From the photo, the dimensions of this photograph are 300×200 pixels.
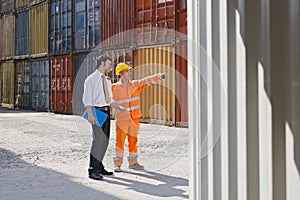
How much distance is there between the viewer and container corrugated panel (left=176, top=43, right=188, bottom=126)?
12828 mm

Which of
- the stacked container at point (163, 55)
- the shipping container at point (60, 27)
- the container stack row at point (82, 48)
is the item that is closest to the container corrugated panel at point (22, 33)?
the container stack row at point (82, 48)

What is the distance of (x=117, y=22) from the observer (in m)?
15.6

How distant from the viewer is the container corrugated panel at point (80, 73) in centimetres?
1697

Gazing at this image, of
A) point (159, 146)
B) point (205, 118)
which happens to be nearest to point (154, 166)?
point (159, 146)

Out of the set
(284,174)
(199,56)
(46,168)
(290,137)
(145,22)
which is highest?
(145,22)

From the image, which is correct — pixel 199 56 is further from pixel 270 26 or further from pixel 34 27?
pixel 34 27

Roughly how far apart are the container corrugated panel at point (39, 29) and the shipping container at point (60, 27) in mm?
442

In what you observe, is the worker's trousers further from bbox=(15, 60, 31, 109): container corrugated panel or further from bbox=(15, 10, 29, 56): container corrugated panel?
bbox=(15, 10, 29, 56): container corrugated panel

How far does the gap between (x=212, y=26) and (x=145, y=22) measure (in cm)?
1239

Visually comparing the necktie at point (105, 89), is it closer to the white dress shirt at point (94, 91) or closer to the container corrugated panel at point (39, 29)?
the white dress shirt at point (94, 91)

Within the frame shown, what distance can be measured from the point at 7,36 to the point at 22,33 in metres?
2.04

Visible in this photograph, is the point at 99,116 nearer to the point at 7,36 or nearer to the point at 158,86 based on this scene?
Result: the point at 158,86

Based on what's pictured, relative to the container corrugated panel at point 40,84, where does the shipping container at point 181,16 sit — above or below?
above

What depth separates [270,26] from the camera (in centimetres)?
168
